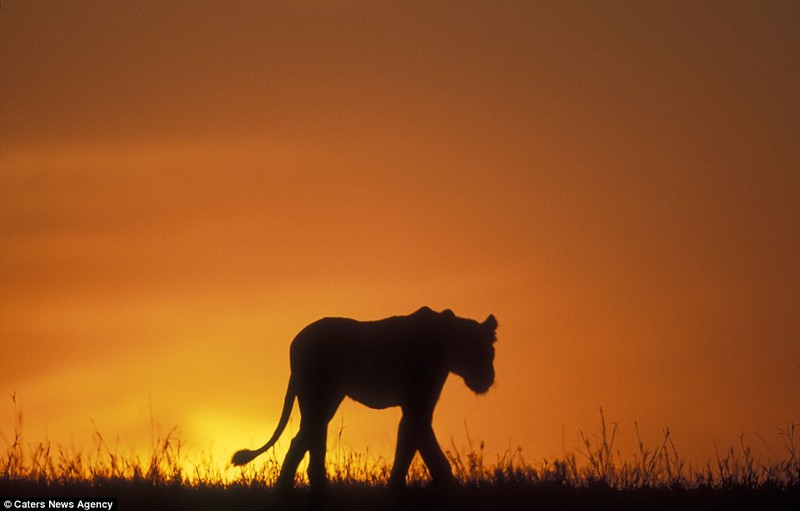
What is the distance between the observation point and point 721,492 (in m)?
11.5

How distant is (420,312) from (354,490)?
1.94 m

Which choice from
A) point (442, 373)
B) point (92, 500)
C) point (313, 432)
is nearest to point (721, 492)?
point (442, 373)

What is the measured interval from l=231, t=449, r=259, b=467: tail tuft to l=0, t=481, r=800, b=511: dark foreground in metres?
0.50

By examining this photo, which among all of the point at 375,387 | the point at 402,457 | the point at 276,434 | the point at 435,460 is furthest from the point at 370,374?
the point at 276,434

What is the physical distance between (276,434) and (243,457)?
0.42 m

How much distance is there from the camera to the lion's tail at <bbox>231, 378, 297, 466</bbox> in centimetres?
1228

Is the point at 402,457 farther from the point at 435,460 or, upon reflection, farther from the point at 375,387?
the point at 375,387

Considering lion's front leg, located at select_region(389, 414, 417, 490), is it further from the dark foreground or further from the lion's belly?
the lion's belly

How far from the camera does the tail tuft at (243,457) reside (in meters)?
12.2

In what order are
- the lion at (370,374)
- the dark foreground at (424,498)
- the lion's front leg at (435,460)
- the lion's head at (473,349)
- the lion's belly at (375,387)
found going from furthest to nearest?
the lion's head at (473,349) < the lion's belly at (375,387) < the lion at (370,374) < the lion's front leg at (435,460) < the dark foreground at (424,498)

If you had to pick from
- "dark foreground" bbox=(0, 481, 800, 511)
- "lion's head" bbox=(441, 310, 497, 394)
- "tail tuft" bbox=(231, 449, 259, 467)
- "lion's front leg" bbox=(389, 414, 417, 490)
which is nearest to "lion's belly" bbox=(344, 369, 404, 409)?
"lion's front leg" bbox=(389, 414, 417, 490)

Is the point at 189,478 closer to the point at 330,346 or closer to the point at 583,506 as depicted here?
the point at 330,346

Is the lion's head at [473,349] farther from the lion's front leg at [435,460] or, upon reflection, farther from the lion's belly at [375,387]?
the lion's front leg at [435,460]

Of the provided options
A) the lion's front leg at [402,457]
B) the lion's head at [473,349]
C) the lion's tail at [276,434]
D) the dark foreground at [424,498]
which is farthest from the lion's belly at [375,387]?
the dark foreground at [424,498]
